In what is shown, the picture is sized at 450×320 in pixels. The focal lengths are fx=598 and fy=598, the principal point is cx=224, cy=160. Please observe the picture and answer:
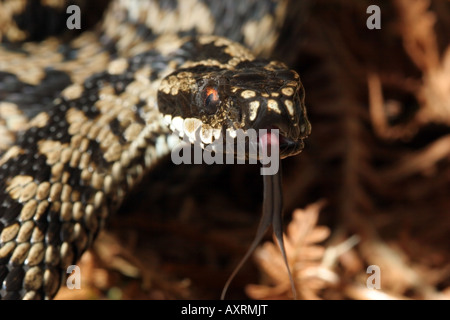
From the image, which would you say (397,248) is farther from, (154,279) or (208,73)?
(208,73)

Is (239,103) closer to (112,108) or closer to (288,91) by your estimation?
(288,91)

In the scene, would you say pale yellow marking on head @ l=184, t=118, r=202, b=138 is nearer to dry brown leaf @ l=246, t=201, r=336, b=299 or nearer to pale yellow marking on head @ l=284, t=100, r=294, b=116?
pale yellow marking on head @ l=284, t=100, r=294, b=116

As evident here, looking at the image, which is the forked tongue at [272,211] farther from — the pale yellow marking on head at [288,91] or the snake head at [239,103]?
the pale yellow marking on head at [288,91]

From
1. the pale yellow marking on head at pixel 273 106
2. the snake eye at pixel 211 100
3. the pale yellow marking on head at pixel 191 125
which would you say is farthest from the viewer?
the pale yellow marking on head at pixel 191 125

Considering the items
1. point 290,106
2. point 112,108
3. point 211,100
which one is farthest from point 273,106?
point 112,108

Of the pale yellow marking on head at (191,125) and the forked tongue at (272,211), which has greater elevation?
the pale yellow marking on head at (191,125)

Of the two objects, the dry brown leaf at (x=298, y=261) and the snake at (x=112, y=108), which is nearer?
the snake at (x=112, y=108)

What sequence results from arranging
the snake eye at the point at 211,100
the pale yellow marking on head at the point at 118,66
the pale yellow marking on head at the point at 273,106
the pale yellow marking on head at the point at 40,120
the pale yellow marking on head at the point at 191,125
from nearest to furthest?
the pale yellow marking on head at the point at 273,106 < the snake eye at the point at 211,100 < the pale yellow marking on head at the point at 191,125 < the pale yellow marking on head at the point at 40,120 < the pale yellow marking on head at the point at 118,66

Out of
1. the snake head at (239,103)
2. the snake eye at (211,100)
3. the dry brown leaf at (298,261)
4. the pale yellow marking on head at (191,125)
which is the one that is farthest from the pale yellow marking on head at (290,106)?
the dry brown leaf at (298,261)
